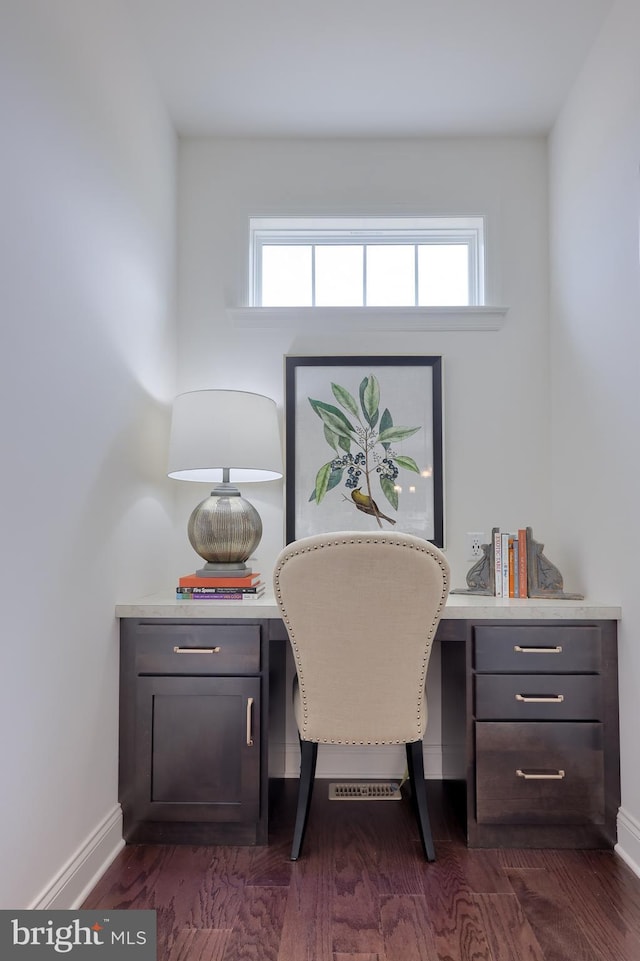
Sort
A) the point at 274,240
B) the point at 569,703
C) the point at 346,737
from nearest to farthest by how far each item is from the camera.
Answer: the point at 346,737 → the point at 569,703 → the point at 274,240

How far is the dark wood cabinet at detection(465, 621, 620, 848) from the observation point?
6.49 feet

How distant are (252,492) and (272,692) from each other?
87 cm

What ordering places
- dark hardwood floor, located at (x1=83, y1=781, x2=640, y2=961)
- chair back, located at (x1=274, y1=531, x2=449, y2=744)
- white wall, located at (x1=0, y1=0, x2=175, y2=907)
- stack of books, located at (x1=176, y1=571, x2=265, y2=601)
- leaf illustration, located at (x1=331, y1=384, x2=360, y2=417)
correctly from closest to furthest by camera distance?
1. white wall, located at (x1=0, y1=0, x2=175, y2=907)
2. dark hardwood floor, located at (x1=83, y1=781, x2=640, y2=961)
3. chair back, located at (x1=274, y1=531, x2=449, y2=744)
4. stack of books, located at (x1=176, y1=571, x2=265, y2=601)
5. leaf illustration, located at (x1=331, y1=384, x2=360, y2=417)

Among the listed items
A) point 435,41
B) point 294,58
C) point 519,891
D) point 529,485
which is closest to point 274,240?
point 294,58

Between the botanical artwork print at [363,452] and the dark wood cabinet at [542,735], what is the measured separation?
2.59ft

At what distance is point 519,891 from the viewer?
174 cm

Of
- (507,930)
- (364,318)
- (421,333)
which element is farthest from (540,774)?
(364,318)

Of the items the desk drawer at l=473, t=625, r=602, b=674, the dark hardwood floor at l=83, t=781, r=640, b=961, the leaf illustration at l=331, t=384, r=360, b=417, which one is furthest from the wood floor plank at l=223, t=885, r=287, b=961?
the leaf illustration at l=331, t=384, r=360, b=417

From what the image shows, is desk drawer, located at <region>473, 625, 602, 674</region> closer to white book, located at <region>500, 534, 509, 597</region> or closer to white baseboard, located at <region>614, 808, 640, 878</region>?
white book, located at <region>500, 534, 509, 597</region>

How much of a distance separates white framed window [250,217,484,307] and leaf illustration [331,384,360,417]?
404 millimetres

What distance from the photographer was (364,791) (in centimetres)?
243

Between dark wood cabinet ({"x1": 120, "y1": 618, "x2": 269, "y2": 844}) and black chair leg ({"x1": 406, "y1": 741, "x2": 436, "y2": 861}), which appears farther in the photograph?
dark wood cabinet ({"x1": 120, "y1": 618, "x2": 269, "y2": 844})

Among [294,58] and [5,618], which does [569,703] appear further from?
[294,58]

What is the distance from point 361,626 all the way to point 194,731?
684 mm
